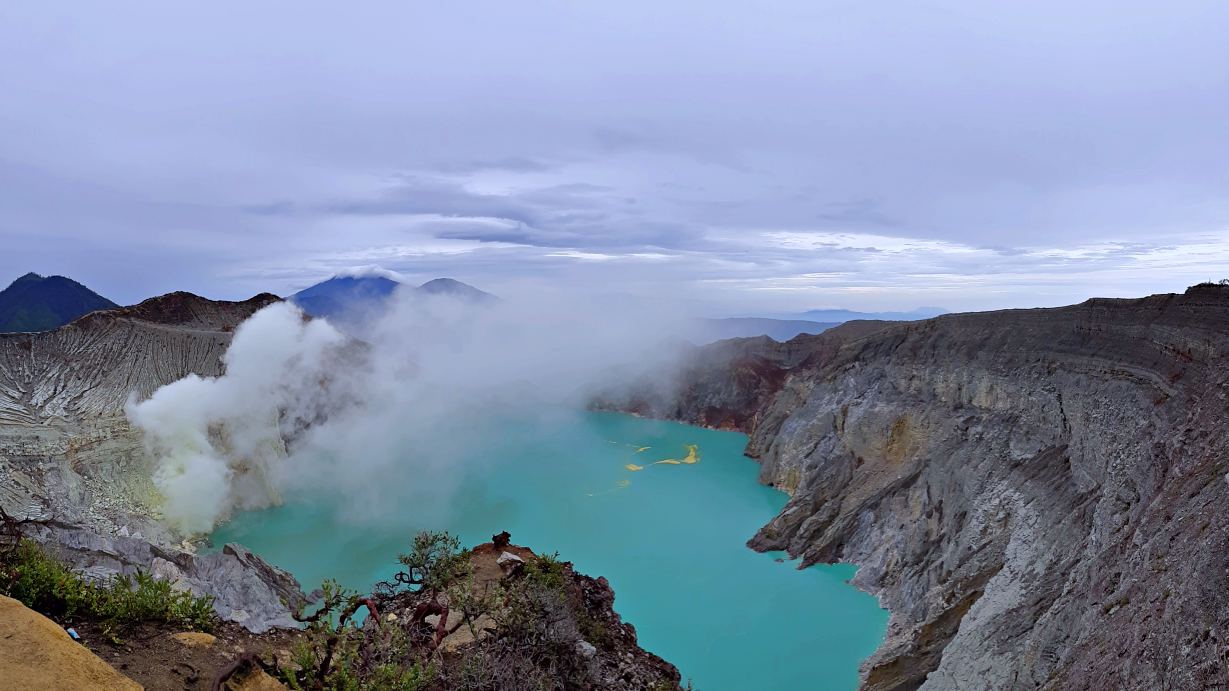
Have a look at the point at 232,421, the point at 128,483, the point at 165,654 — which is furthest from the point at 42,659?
the point at 232,421

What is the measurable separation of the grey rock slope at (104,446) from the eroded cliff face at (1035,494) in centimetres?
1365

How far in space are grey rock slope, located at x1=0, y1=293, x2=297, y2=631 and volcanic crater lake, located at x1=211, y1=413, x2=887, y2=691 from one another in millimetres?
4277

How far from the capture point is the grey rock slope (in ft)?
54.9

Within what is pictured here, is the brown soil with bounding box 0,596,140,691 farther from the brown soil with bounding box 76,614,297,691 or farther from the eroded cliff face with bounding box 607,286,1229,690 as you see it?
the eroded cliff face with bounding box 607,286,1229,690

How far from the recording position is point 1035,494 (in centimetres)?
1695

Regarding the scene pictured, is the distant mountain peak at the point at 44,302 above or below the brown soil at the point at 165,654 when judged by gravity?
above

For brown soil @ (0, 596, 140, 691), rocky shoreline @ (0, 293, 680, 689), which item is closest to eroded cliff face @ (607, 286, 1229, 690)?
rocky shoreline @ (0, 293, 680, 689)

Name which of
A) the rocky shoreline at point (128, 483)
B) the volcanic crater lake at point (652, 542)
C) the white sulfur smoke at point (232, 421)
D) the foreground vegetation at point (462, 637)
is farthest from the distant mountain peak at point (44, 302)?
the foreground vegetation at point (462, 637)

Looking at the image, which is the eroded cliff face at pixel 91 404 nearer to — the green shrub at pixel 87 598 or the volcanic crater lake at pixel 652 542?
the volcanic crater lake at pixel 652 542

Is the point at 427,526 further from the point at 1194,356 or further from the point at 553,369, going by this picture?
the point at 553,369

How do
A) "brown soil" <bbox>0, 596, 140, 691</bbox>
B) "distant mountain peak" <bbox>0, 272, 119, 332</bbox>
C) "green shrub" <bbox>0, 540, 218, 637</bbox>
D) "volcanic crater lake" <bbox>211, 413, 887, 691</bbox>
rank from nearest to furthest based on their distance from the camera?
"brown soil" <bbox>0, 596, 140, 691</bbox> < "green shrub" <bbox>0, 540, 218, 637</bbox> < "volcanic crater lake" <bbox>211, 413, 887, 691</bbox> < "distant mountain peak" <bbox>0, 272, 119, 332</bbox>

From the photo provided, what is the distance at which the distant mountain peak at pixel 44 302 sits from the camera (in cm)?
6209

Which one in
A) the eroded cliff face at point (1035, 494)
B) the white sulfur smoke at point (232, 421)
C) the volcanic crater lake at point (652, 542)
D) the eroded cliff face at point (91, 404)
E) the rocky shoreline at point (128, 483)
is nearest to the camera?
the eroded cliff face at point (1035, 494)

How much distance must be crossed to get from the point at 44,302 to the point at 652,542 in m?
75.3
